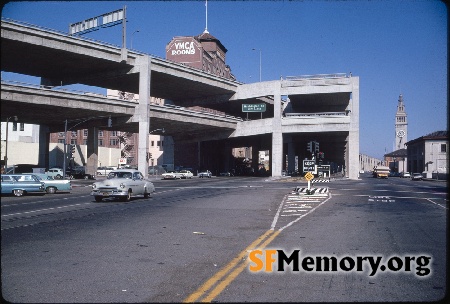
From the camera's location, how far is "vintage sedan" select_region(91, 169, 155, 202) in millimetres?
22578

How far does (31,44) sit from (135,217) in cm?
3593

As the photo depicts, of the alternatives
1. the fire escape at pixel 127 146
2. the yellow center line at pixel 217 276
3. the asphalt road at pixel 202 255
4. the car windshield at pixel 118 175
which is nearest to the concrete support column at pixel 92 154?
the fire escape at pixel 127 146

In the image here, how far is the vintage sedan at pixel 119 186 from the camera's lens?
22.6 meters

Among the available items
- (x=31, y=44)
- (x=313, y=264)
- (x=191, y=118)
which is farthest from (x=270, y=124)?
(x=313, y=264)

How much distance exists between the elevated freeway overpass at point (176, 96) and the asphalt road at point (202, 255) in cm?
3686

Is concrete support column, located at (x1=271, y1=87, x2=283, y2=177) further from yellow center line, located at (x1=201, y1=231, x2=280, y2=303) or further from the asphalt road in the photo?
yellow center line, located at (x1=201, y1=231, x2=280, y2=303)

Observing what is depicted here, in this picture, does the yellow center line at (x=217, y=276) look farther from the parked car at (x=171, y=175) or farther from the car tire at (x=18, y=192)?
the parked car at (x=171, y=175)

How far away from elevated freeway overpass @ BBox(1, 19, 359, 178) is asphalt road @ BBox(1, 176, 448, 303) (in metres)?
36.9

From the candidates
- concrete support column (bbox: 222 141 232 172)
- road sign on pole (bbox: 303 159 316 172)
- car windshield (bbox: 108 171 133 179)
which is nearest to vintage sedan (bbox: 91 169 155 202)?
car windshield (bbox: 108 171 133 179)

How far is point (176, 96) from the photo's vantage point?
8469 centimetres

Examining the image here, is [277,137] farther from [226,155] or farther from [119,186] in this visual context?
[119,186]

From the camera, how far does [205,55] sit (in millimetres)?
110500

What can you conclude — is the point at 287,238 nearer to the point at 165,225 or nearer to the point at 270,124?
the point at 165,225

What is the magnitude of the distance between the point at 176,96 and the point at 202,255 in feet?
254
